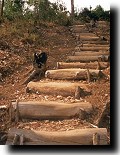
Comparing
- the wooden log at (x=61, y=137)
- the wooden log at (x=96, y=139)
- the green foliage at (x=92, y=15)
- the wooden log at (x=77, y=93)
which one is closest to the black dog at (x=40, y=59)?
the wooden log at (x=77, y=93)

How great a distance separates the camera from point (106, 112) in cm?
475

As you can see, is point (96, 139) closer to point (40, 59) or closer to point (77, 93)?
point (77, 93)

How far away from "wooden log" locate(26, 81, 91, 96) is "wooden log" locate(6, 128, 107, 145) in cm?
132

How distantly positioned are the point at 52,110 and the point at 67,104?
8.5 inches

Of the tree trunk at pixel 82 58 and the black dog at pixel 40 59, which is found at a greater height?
the black dog at pixel 40 59

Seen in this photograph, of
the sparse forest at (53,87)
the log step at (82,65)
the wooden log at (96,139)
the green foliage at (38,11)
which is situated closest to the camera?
the wooden log at (96,139)

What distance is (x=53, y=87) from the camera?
215 inches

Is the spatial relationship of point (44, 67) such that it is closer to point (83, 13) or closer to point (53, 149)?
point (53, 149)

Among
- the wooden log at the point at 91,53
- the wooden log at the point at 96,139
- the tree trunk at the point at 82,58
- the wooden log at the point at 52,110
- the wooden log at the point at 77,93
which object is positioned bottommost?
the wooden log at the point at 96,139

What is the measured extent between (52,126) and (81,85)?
130cm

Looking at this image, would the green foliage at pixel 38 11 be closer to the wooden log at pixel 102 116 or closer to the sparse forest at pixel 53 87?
the sparse forest at pixel 53 87

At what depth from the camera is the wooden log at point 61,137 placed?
3.88 metres

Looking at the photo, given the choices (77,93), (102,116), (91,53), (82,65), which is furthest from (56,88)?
(91,53)

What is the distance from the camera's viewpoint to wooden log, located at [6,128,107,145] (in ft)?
12.7
